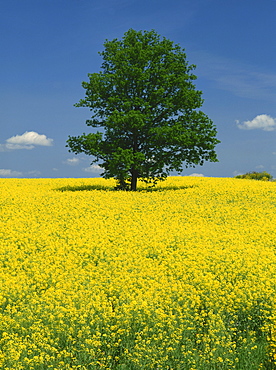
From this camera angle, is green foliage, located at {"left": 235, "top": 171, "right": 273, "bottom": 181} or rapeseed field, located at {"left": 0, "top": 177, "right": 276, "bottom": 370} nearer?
rapeseed field, located at {"left": 0, "top": 177, "right": 276, "bottom": 370}

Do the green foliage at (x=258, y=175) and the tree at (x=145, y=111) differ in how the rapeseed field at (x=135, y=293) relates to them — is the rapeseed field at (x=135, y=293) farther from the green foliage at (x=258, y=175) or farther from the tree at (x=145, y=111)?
the green foliage at (x=258, y=175)

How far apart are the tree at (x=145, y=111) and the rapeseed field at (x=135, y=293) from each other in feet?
35.8

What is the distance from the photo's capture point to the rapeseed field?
292 inches

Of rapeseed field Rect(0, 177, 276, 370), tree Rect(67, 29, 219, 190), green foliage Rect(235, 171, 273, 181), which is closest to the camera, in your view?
rapeseed field Rect(0, 177, 276, 370)

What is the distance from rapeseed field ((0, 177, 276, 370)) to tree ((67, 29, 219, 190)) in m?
10.9

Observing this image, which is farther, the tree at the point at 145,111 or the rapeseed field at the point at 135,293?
the tree at the point at 145,111

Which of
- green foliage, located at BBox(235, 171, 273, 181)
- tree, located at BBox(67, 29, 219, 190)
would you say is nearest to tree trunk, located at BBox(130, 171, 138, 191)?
tree, located at BBox(67, 29, 219, 190)

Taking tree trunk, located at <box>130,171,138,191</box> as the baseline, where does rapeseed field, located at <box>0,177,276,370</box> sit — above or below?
below

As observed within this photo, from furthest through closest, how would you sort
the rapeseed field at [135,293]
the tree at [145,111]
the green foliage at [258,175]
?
the green foliage at [258,175]
the tree at [145,111]
the rapeseed field at [135,293]

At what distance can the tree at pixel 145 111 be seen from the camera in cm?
2889

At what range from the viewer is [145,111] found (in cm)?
2958

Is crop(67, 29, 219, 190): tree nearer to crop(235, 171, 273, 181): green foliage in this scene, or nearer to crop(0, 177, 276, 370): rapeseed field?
crop(0, 177, 276, 370): rapeseed field

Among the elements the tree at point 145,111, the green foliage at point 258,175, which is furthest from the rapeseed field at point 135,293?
the green foliage at point 258,175

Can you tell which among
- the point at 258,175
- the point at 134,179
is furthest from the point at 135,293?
the point at 258,175
